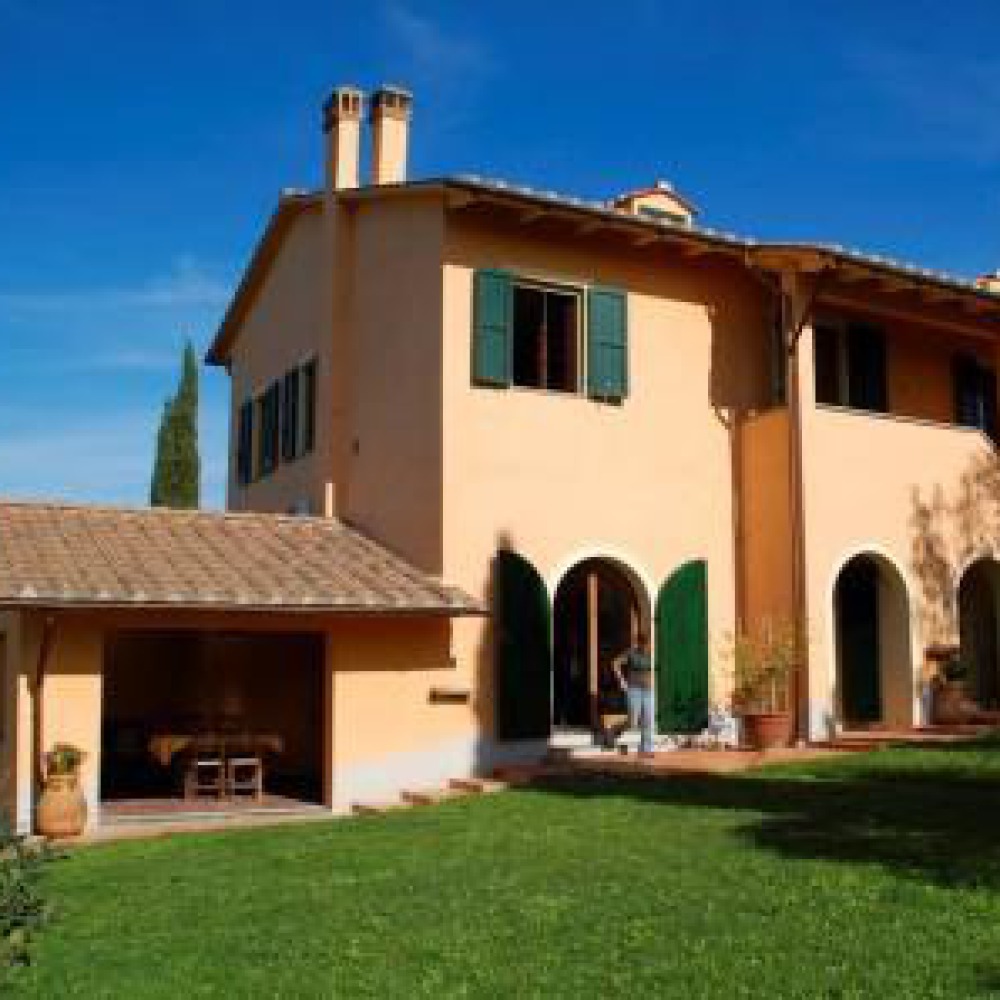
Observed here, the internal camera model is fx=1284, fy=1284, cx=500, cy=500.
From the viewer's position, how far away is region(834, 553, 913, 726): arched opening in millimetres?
17734

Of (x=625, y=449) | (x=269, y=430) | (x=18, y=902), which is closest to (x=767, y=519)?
Result: (x=625, y=449)

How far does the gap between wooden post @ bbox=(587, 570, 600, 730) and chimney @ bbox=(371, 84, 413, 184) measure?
6444 mm

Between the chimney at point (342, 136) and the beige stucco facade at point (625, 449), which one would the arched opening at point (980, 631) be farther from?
the chimney at point (342, 136)

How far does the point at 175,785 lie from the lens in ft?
55.6

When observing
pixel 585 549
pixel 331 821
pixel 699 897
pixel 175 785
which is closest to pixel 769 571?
pixel 585 549

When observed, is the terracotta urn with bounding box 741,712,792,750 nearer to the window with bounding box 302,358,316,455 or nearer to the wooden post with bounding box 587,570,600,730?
the wooden post with bounding box 587,570,600,730

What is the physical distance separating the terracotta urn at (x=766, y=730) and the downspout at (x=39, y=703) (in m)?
8.11

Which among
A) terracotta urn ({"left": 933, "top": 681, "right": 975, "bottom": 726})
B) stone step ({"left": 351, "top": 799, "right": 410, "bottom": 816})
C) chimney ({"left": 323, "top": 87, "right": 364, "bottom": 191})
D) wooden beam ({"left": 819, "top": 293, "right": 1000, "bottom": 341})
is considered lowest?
stone step ({"left": 351, "top": 799, "right": 410, "bottom": 816})

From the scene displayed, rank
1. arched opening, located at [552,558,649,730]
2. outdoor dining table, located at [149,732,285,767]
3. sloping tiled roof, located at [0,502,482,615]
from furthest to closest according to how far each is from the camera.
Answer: arched opening, located at [552,558,649,730]
outdoor dining table, located at [149,732,285,767]
sloping tiled roof, located at [0,502,482,615]

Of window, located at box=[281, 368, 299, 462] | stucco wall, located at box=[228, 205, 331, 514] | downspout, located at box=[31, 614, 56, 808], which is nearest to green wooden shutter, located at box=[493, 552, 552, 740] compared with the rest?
stucco wall, located at box=[228, 205, 331, 514]

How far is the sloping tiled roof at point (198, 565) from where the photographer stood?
42.5 ft

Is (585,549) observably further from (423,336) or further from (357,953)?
(357,953)

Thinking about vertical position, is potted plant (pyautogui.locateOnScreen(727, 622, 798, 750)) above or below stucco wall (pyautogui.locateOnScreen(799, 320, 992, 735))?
below

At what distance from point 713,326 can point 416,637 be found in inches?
245
